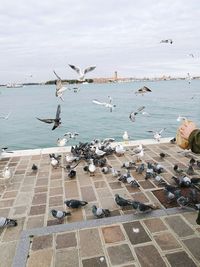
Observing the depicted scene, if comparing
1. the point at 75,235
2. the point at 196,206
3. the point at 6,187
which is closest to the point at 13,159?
the point at 6,187

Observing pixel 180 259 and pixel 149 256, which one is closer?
pixel 180 259

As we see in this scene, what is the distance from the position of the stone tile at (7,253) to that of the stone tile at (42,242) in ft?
1.26

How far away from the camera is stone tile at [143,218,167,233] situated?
574 centimetres

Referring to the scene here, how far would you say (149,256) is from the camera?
4.96 metres

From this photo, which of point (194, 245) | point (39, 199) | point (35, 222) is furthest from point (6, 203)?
point (194, 245)

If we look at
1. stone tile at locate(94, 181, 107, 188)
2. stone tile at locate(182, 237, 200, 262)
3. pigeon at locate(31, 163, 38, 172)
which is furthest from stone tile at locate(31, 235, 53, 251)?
pigeon at locate(31, 163, 38, 172)

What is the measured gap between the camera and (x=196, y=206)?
6.45 m

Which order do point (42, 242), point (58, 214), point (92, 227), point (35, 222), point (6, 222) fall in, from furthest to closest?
point (35, 222) → point (58, 214) → point (6, 222) → point (92, 227) → point (42, 242)

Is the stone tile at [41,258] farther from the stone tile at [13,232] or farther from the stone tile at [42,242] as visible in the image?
the stone tile at [13,232]

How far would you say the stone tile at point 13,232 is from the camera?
18.9 ft

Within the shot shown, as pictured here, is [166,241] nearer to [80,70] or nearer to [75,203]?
[75,203]

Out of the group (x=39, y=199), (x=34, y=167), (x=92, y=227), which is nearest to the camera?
(x=92, y=227)

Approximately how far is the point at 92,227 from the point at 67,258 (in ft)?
3.32

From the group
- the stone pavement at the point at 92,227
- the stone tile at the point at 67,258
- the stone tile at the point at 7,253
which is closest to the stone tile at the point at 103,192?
the stone pavement at the point at 92,227
